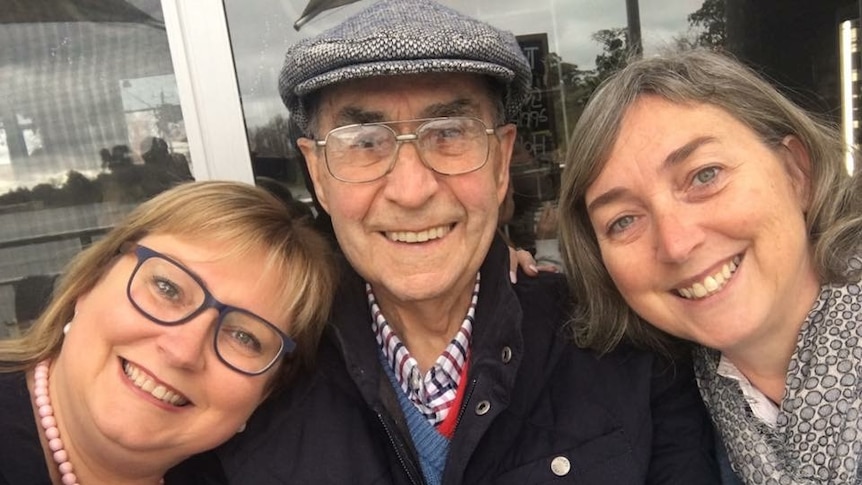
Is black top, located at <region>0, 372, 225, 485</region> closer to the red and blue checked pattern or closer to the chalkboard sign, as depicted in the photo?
the red and blue checked pattern

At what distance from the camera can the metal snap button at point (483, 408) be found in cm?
149

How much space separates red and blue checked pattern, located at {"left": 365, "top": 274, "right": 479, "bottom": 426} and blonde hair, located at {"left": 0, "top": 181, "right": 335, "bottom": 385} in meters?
0.17

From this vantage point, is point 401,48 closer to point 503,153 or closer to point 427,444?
point 503,153

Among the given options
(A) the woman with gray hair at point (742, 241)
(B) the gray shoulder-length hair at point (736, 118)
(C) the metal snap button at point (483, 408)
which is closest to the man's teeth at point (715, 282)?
(A) the woman with gray hair at point (742, 241)

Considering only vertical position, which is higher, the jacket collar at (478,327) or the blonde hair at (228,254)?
the blonde hair at (228,254)

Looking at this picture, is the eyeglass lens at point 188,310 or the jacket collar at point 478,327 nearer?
the eyeglass lens at point 188,310

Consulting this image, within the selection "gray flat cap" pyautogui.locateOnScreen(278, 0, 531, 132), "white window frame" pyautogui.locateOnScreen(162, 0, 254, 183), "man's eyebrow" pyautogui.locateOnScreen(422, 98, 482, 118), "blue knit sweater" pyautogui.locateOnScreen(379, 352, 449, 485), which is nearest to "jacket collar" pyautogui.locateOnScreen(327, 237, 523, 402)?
"blue knit sweater" pyautogui.locateOnScreen(379, 352, 449, 485)

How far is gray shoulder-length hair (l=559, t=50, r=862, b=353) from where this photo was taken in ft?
4.73

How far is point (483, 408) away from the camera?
150cm

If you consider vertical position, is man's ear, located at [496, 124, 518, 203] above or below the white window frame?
below

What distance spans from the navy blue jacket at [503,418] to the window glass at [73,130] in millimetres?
1084

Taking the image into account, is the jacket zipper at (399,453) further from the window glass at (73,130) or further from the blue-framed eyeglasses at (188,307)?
the window glass at (73,130)

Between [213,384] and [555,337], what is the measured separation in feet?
2.59

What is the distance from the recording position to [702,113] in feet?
4.68
